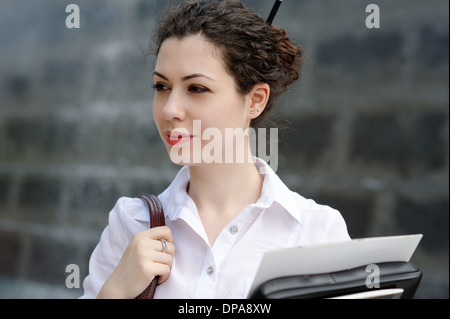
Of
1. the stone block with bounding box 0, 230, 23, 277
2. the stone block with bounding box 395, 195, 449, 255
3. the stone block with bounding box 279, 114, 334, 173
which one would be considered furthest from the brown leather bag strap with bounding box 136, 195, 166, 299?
the stone block with bounding box 0, 230, 23, 277

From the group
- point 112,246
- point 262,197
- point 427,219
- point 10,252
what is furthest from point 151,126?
point 262,197

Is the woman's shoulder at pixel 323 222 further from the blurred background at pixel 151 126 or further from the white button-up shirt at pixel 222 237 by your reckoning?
the blurred background at pixel 151 126

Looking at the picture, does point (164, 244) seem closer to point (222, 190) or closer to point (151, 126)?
point (222, 190)

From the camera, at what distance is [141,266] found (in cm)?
120

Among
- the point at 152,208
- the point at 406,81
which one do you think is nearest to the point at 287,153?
the point at 406,81

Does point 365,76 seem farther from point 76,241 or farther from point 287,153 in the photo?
point 76,241

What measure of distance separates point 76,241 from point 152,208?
85.1 inches

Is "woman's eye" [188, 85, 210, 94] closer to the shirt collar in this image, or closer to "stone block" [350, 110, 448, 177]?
the shirt collar

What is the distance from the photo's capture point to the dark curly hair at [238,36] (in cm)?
133

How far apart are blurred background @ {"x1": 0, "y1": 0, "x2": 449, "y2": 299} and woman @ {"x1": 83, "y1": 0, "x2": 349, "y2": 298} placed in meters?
0.52

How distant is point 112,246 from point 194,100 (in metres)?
0.47

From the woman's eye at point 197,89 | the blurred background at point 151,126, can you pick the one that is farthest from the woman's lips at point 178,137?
the blurred background at point 151,126

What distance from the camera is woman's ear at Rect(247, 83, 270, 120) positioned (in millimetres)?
1416

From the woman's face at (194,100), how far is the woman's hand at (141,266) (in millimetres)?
207
